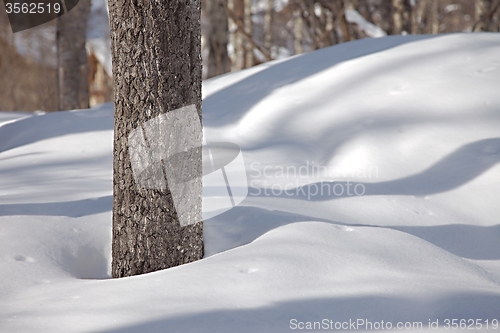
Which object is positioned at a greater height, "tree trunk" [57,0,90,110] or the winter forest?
"tree trunk" [57,0,90,110]

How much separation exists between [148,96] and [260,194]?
0.97 meters

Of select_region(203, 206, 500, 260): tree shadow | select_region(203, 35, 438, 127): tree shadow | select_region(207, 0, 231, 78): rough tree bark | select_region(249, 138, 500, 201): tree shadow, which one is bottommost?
select_region(203, 206, 500, 260): tree shadow

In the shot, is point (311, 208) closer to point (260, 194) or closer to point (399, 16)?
point (260, 194)

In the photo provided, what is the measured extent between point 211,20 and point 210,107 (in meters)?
4.19

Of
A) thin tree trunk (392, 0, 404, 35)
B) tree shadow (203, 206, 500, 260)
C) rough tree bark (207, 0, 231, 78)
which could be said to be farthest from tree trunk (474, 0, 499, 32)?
tree shadow (203, 206, 500, 260)

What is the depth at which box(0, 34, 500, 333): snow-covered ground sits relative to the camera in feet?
4.83

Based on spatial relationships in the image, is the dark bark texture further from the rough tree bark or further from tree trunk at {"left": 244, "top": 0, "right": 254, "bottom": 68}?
tree trunk at {"left": 244, "top": 0, "right": 254, "bottom": 68}

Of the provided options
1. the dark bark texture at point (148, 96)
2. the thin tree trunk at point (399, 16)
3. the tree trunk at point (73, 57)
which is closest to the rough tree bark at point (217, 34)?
the tree trunk at point (73, 57)

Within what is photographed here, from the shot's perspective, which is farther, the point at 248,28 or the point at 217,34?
the point at 248,28

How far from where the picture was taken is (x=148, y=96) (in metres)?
1.87

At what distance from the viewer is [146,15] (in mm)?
1834

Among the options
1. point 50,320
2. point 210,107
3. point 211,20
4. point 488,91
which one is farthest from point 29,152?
point 211,20

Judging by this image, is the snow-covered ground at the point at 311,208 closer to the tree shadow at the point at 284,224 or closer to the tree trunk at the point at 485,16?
the tree shadow at the point at 284,224

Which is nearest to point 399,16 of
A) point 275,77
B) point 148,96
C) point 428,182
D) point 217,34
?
point 217,34
